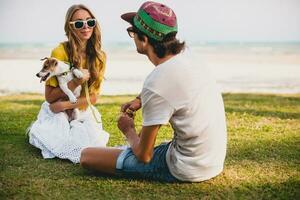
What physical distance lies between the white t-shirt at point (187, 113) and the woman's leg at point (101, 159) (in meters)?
0.55

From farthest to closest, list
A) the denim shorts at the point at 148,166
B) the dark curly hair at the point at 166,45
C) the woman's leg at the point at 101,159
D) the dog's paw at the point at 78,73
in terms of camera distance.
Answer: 1. the dog's paw at the point at 78,73
2. the woman's leg at the point at 101,159
3. the denim shorts at the point at 148,166
4. the dark curly hair at the point at 166,45

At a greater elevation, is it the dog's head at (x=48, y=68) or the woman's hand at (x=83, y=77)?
the dog's head at (x=48, y=68)

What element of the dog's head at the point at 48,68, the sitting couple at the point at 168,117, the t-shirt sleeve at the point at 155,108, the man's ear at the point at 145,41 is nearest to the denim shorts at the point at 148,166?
the sitting couple at the point at 168,117

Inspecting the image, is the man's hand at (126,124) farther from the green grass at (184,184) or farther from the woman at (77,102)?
the woman at (77,102)

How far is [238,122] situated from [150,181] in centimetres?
331

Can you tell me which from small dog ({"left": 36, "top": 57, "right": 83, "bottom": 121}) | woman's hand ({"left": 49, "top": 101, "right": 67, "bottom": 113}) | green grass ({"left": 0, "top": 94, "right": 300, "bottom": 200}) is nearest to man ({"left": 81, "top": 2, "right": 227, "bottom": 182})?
green grass ({"left": 0, "top": 94, "right": 300, "bottom": 200})

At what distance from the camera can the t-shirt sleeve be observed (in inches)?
143

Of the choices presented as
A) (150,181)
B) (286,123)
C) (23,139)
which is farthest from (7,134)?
(286,123)

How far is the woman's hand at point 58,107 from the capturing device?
17.7 feet

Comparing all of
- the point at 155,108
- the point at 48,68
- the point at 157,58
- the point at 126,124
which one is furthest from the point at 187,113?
the point at 48,68

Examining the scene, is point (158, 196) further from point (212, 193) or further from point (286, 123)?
point (286, 123)

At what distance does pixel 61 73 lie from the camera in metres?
5.18

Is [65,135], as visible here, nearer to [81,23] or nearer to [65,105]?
[65,105]

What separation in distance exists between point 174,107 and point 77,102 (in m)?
2.00
